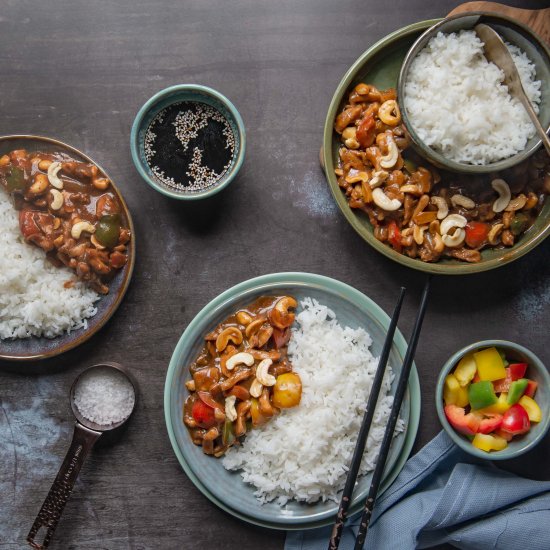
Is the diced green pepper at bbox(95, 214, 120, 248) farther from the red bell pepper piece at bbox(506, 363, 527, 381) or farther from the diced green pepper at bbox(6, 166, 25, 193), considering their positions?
the red bell pepper piece at bbox(506, 363, 527, 381)

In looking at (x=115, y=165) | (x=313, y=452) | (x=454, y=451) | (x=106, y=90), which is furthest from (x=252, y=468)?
(x=106, y=90)

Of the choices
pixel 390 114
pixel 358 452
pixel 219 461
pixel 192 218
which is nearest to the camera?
pixel 358 452

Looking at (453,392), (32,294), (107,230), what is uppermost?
(107,230)

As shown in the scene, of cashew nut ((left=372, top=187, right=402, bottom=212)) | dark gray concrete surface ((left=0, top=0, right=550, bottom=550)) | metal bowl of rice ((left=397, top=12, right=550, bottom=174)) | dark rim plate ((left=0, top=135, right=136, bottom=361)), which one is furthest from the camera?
dark gray concrete surface ((left=0, top=0, right=550, bottom=550))

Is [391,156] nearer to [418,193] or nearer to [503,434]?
[418,193]

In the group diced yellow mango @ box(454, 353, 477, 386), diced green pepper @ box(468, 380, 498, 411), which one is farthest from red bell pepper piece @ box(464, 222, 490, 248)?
diced green pepper @ box(468, 380, 498, 411)

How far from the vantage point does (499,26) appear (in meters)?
2.26

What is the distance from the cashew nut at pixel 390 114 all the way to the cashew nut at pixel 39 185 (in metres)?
1.43

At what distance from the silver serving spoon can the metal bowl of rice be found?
3 cm

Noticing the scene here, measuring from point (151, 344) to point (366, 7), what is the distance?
5.89ft

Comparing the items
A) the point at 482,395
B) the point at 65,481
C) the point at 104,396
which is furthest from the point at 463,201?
the point at 65,481

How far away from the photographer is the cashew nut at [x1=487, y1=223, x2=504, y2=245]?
2.35 m

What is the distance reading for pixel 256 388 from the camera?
2295mm

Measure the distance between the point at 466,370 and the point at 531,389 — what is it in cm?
27
